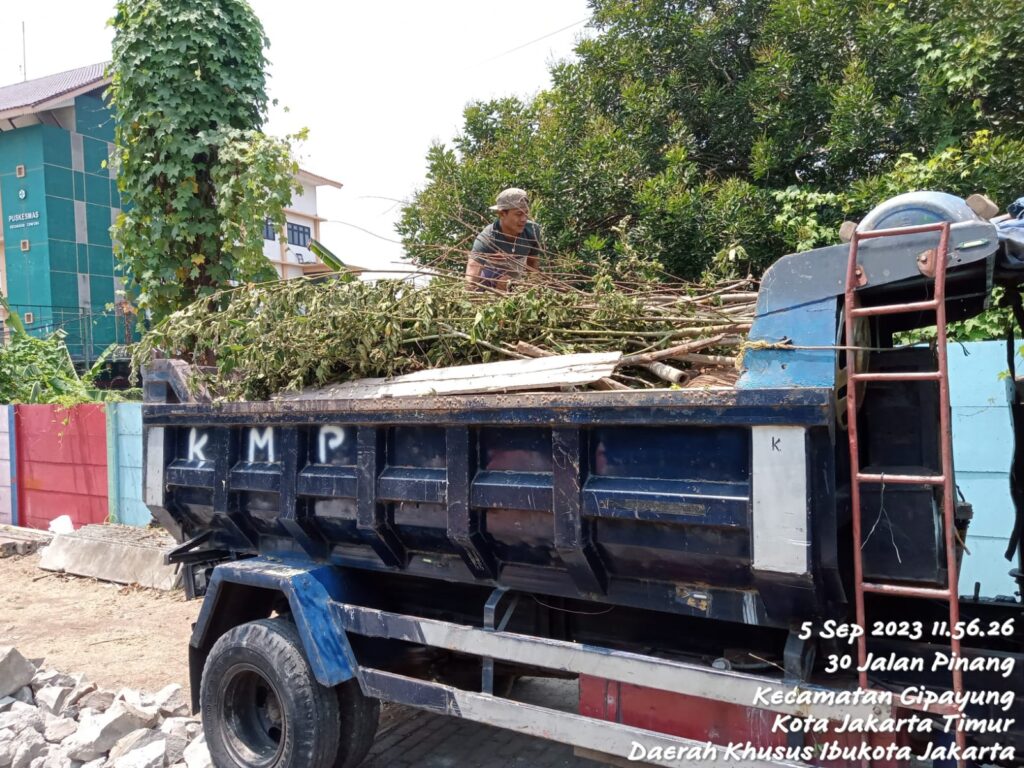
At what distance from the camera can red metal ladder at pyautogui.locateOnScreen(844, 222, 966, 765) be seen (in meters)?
2.24

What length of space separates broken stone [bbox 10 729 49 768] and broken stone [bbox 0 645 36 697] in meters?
0.63

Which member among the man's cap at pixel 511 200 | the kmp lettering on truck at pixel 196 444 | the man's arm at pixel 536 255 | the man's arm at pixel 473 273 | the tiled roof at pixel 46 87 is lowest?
the kmp lettering on truck at pixel 196 444

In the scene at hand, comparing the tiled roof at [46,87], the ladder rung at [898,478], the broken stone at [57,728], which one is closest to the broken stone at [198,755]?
the broken stone at [57,728]

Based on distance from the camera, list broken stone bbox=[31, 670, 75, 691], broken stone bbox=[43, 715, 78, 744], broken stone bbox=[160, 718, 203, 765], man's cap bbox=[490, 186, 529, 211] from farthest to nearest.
A: man's cap bbox=[490, 186, 529, 211]
broken stone bbox=[31, 670, 75, 691]
broken stone bbox=[43, 715, 78, 744]
broken stone bbox=[160, 718, 203, 765]

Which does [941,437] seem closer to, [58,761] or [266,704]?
[266,704]

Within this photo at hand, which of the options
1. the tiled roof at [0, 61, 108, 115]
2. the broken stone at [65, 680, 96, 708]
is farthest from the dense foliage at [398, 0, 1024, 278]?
the tiled roof at [0, 61, 108, 115]

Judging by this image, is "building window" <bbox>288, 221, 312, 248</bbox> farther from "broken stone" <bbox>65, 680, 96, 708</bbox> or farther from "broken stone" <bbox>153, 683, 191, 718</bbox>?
"broken stone" <bbox>153, 683, 191, 718</bbox>

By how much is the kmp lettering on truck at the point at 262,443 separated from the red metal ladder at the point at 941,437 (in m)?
2.61

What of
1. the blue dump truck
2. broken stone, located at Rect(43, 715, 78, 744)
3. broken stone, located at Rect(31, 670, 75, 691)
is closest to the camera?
the blue dump truck

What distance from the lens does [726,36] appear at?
9711mm

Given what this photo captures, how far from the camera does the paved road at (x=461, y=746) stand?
13.5ft

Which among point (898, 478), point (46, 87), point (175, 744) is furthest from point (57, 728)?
point (46, 87)

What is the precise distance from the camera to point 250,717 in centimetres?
394

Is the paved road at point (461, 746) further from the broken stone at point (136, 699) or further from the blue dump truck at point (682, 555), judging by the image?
the broken stone at point (136, 699)
